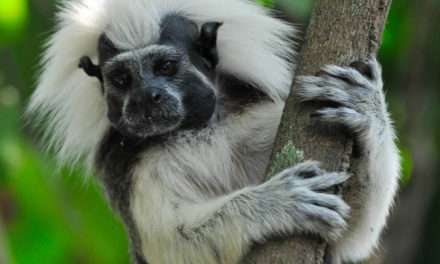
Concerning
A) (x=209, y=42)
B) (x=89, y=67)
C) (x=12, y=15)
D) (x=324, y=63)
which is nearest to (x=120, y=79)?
(x=89, y=67)

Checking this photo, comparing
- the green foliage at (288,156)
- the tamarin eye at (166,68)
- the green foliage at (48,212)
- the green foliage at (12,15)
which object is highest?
the green foliage at (288,156)

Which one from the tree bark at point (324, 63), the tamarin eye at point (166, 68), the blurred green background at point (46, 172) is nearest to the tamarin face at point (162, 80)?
the tamarin eye at point (166, 68)

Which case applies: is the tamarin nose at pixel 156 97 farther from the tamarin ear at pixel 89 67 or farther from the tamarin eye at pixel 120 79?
the tamarin ear at pixel 89 67

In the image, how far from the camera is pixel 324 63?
4.33 m

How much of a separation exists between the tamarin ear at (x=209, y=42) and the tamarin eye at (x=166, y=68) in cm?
20

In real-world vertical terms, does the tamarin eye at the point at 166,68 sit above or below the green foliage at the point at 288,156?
below

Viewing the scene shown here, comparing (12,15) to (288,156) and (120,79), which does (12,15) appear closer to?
(120,79)

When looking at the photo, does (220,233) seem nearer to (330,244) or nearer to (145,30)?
(330,244)

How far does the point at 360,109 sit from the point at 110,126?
4.38 feet

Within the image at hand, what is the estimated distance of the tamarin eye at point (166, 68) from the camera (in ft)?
16.7

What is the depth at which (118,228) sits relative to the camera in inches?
248

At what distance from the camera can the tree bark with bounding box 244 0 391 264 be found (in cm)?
420

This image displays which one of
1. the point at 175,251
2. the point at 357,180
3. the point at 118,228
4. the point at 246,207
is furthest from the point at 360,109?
the point at 118,228

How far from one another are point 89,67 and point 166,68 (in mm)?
396
